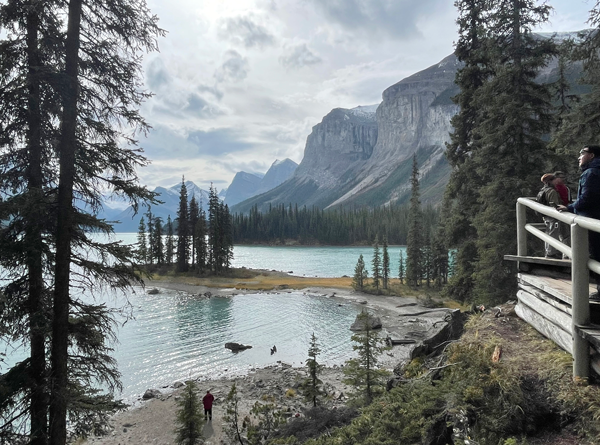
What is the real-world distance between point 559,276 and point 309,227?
137 metres

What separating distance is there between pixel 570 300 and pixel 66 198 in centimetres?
891

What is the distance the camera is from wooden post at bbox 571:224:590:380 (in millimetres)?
3328

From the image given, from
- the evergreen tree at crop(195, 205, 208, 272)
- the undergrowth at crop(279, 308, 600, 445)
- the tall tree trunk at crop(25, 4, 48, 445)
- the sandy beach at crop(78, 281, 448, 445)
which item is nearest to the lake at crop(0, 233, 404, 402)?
the sandy beach at crop(78, 281, 448, 445)

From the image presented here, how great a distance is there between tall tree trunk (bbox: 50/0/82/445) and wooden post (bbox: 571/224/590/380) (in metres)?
8.64

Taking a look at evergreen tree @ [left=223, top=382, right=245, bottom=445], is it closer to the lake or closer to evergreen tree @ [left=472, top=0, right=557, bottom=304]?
the lake

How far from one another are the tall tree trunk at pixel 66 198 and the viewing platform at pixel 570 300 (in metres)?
8.66

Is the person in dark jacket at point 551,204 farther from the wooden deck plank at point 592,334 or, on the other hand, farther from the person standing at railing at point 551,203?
the wooden deck plank at point 592,334

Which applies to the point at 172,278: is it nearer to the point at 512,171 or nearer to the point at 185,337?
the point at 185,337

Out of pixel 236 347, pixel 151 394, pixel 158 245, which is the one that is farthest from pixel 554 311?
pixel 158 245

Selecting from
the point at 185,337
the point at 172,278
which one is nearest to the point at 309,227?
the point at 172,278

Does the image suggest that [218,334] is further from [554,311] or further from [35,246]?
[554,311]

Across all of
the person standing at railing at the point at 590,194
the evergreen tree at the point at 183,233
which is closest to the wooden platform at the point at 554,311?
the person standing at railing at the point at 590,194

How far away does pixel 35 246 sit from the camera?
21.9ft

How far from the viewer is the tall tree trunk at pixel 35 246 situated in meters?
6.62
